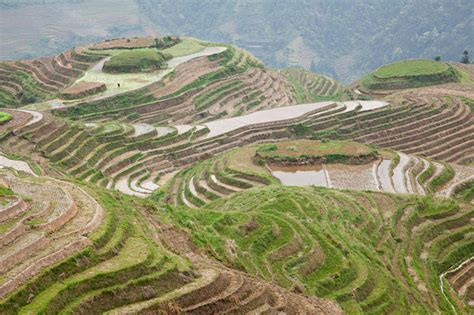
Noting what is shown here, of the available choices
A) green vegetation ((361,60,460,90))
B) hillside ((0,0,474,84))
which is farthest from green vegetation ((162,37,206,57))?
hillside ((0,0,474,84))

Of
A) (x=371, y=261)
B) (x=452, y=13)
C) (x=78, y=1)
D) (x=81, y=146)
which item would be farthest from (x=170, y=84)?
(x=78, y=1)

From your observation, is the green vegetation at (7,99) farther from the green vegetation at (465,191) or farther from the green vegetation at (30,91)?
the green vegetation at (465,191)

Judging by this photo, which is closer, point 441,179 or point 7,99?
point 441,179

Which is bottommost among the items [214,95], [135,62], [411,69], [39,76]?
[214,95]

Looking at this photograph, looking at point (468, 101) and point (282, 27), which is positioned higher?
point (282, 27)

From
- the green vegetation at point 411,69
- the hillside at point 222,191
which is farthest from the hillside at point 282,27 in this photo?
the hillside at point 222,191

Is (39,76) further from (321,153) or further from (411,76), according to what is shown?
(411,76)

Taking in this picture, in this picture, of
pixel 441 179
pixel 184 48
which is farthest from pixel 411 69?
pixel 441 179
